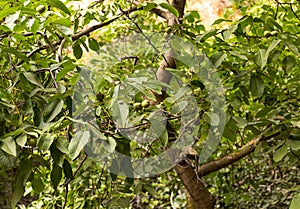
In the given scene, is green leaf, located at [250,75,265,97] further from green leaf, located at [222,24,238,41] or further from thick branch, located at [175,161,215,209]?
thick branch, located at [175,161,215,209]

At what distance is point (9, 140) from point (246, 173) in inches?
76.7

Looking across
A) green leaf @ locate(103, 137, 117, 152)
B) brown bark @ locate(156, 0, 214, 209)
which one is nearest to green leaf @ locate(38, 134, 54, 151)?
green leaf @ locate(103, 137, 117, 152)

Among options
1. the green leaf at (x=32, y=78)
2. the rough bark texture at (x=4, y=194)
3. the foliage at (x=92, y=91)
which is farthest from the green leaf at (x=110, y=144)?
the rough bark texture at (x=4, y=194)

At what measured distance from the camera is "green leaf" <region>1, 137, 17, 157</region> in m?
0.75

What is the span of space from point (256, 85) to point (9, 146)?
737 mm

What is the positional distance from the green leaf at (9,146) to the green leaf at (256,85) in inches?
28.1

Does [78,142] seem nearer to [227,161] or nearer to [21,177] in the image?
[21,177]

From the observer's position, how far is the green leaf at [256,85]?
4.03ft

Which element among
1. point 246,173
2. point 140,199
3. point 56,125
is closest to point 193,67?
point 56,125

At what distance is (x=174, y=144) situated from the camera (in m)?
1.38

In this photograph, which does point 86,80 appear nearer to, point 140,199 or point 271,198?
point 271,198

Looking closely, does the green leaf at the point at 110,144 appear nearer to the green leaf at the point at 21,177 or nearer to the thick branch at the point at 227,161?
the green leaf at the point at 21,177

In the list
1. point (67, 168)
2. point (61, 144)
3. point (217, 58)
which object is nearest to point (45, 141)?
point (61, 144)

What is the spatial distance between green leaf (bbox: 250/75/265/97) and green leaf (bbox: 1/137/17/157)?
28.1 inches
